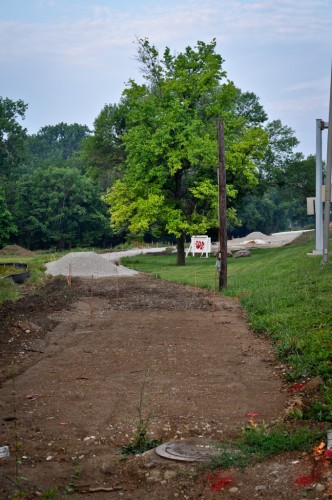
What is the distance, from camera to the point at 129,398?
10.1 metres

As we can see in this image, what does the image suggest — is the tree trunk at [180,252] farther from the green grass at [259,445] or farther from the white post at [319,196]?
the green grass at [259,445]

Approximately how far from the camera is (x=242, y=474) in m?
6.85

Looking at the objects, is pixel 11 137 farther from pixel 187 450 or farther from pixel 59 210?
pixel 187 450

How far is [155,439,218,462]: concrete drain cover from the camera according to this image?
730 centimetres

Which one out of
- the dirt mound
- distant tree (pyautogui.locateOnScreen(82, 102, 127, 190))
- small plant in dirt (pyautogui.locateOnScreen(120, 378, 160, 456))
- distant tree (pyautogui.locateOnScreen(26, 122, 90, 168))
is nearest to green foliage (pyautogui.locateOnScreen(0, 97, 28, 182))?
the dirt mound

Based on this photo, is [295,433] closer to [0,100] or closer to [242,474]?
[242,474]

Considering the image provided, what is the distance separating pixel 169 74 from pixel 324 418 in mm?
41254

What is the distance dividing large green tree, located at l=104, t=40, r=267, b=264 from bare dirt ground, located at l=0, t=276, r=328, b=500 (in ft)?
77.0

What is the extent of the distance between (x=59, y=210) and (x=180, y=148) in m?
36.2

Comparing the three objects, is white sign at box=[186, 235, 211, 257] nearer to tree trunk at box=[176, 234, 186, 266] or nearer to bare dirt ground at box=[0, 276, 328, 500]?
tree trunk at box=[176, 234, 186, 266]

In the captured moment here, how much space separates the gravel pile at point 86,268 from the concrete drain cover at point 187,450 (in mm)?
29870

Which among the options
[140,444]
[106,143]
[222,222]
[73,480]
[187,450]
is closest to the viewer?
[73,480]

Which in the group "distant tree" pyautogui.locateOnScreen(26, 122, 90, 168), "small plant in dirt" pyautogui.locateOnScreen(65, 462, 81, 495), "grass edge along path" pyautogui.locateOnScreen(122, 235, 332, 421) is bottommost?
"small plant in dirt" pyautogui.locateOnScreen(65, 462, 81, 495)


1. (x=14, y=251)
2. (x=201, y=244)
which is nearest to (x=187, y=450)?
(x=201, y=244)
